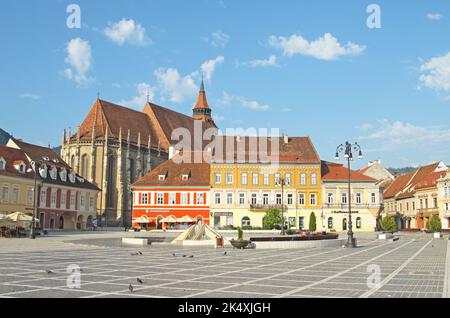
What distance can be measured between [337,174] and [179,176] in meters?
21.0

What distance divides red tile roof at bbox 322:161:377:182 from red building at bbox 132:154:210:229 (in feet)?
51.2

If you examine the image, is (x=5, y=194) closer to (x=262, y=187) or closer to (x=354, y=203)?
(x=262, y=187)

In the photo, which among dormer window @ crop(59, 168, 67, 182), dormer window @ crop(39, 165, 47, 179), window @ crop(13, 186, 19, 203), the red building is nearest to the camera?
window @ crop(13, 186, 19, 203)

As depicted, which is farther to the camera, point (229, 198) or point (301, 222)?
point (229, 198)

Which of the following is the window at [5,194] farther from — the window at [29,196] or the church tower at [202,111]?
the church tower at [202,111]

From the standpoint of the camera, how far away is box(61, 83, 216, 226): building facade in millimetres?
82625

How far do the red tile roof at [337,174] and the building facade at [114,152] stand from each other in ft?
113

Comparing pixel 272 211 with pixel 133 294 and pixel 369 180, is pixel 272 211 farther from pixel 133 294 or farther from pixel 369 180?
pixel 133 294

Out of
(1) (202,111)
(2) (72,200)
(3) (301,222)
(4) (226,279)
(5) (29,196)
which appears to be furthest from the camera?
(1) (202,111)

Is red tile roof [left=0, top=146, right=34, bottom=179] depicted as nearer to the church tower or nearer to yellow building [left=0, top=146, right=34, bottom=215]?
yellow building [left=0, top=146, right=34, bottom=215]

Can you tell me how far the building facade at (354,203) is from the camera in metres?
63.8

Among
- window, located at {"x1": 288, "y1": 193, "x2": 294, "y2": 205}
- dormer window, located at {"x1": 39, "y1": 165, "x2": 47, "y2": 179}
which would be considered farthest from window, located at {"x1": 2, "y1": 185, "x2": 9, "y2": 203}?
window, located at {"x1": 288, "y1": 193, "x2": 294, "y2": 205}

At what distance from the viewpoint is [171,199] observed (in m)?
66.4

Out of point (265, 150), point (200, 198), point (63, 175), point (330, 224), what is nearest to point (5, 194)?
point (63, 175)
